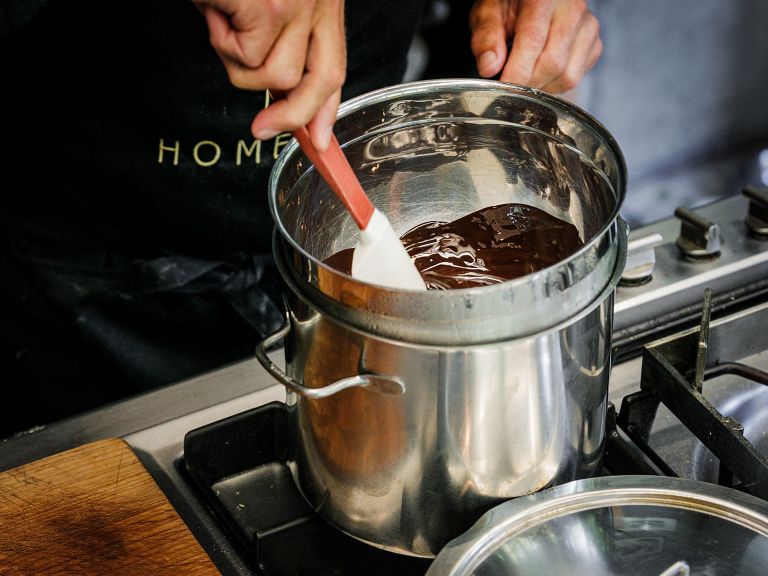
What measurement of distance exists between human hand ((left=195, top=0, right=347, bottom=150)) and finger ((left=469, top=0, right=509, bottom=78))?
0.25 m

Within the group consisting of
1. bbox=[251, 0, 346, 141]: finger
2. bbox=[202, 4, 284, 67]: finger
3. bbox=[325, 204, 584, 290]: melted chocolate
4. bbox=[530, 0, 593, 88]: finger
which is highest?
bbox=[202, 4, 284, 67]: finger

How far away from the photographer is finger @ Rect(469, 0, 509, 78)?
32.3 inches

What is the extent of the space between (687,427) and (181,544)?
35 cm

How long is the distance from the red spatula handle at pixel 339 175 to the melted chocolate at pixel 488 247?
0.09 m

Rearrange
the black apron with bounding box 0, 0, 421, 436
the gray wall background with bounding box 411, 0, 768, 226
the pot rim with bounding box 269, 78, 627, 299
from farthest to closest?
the gray wall background with bounding box 411, 0, 768, 226 < the black apron with bounding box 0, 0, 421, 436 < the pot rim with bounding box 269, 78, 627, 299

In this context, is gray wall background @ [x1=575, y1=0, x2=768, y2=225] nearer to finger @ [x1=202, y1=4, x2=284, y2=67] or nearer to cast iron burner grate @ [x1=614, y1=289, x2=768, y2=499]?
cast iron burner grate @ [x1=614, y1=289, x2=768, y2=499]

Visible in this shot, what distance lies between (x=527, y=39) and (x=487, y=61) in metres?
0.05

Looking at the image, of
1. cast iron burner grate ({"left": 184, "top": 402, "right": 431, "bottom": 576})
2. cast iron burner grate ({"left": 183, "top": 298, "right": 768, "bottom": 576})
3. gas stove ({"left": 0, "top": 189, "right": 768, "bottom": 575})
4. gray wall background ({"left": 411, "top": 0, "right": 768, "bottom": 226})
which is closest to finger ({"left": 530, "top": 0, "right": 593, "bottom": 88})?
gas stove ({"left": 0, "top": 189, "right": 768, "bottom": 575})

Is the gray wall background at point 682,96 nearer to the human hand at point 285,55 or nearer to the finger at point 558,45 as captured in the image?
the finger at point 558,45

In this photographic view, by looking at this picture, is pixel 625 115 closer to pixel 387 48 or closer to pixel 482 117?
pixel 387 48

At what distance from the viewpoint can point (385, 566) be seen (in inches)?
23.8

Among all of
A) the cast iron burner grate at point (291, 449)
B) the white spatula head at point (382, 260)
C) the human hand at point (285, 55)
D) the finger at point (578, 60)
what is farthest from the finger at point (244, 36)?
the finger at point (578, 60)

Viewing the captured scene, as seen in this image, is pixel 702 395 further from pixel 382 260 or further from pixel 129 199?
pixel 129 199

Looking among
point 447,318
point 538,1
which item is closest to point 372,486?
point 447,318
